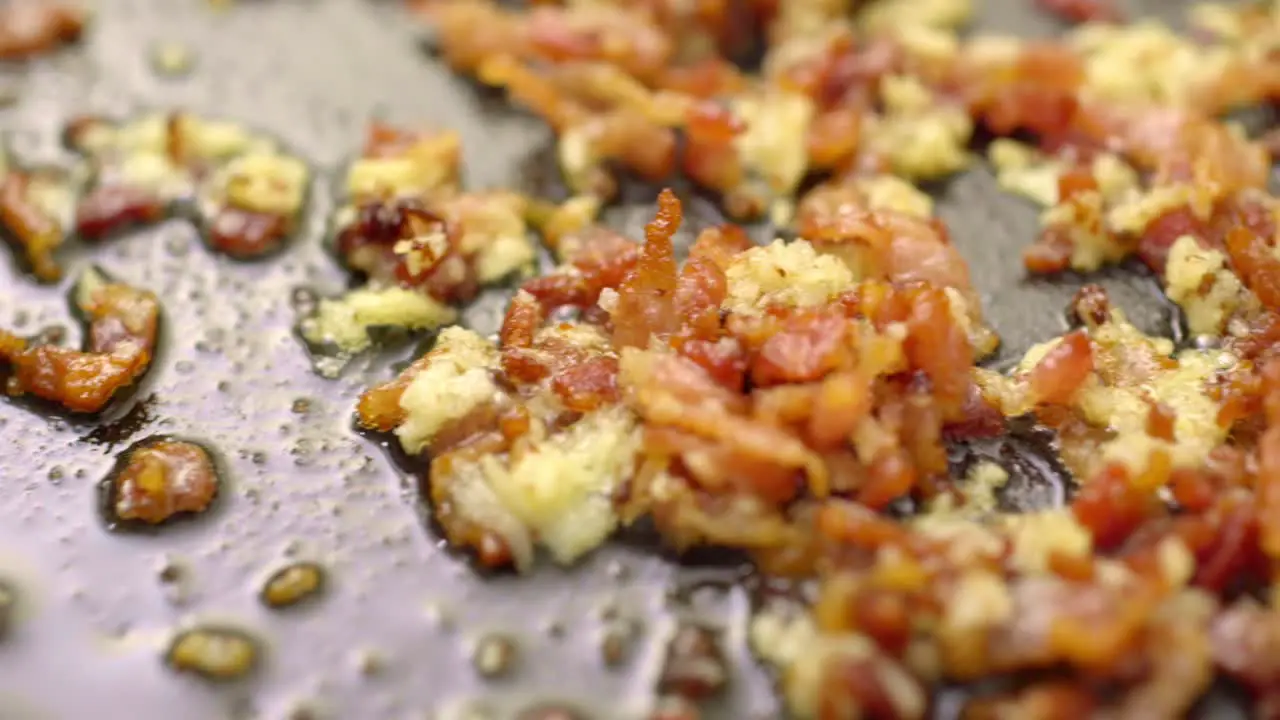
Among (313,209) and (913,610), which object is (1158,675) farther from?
(313,209)

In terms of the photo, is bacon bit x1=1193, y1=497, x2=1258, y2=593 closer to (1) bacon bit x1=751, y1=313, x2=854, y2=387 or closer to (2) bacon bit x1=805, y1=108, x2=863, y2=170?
(1) bacon bit x1=751, y1=313, x2=854, y2=387

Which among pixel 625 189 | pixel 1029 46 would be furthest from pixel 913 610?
pixel 1029 46

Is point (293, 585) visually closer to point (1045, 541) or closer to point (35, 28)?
point (1045, 541)

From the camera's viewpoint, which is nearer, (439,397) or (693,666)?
(693,666)

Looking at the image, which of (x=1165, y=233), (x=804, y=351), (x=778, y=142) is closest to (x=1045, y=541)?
(x=804, y=351)

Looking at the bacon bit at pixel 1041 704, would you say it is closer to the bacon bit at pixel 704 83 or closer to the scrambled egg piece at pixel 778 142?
the scrambled egg piece at pixel 778 142
